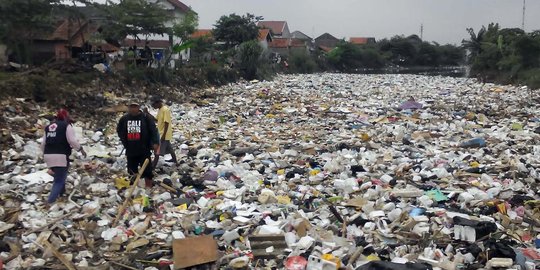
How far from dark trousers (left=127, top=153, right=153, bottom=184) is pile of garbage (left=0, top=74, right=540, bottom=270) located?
0.21 metres

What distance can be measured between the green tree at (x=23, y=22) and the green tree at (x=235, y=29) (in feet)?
71.7

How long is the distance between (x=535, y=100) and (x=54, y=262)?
1690 centimetres

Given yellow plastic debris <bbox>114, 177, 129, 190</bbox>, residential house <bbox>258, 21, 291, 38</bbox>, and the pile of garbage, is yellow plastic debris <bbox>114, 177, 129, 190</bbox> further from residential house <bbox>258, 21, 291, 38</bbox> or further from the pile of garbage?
residential house <bbox>258, 21, 291, 38</bbox>

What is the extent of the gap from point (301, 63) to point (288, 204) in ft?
125

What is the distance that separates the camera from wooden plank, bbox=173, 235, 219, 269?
14.1 ft

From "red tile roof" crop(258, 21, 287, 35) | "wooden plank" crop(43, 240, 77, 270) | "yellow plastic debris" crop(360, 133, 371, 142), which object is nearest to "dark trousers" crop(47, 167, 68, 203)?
"wooden plank" crop(43, 240, 77, 270)

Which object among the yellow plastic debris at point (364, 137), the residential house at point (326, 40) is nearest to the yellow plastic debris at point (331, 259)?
the yellow plastic debris at point (364, 137)

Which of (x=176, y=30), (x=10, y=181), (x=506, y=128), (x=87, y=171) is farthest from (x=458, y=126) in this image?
(x=176, y=30)

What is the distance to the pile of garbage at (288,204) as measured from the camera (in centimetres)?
447

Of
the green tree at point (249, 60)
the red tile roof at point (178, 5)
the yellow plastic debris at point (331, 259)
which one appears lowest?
the yellow plastic debris at point (331, 259)

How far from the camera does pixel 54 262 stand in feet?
14.4

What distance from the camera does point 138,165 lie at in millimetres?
6516

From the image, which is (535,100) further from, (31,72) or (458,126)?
(31,72)

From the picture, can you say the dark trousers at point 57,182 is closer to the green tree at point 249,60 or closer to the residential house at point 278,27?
the green tree at point 249,60
